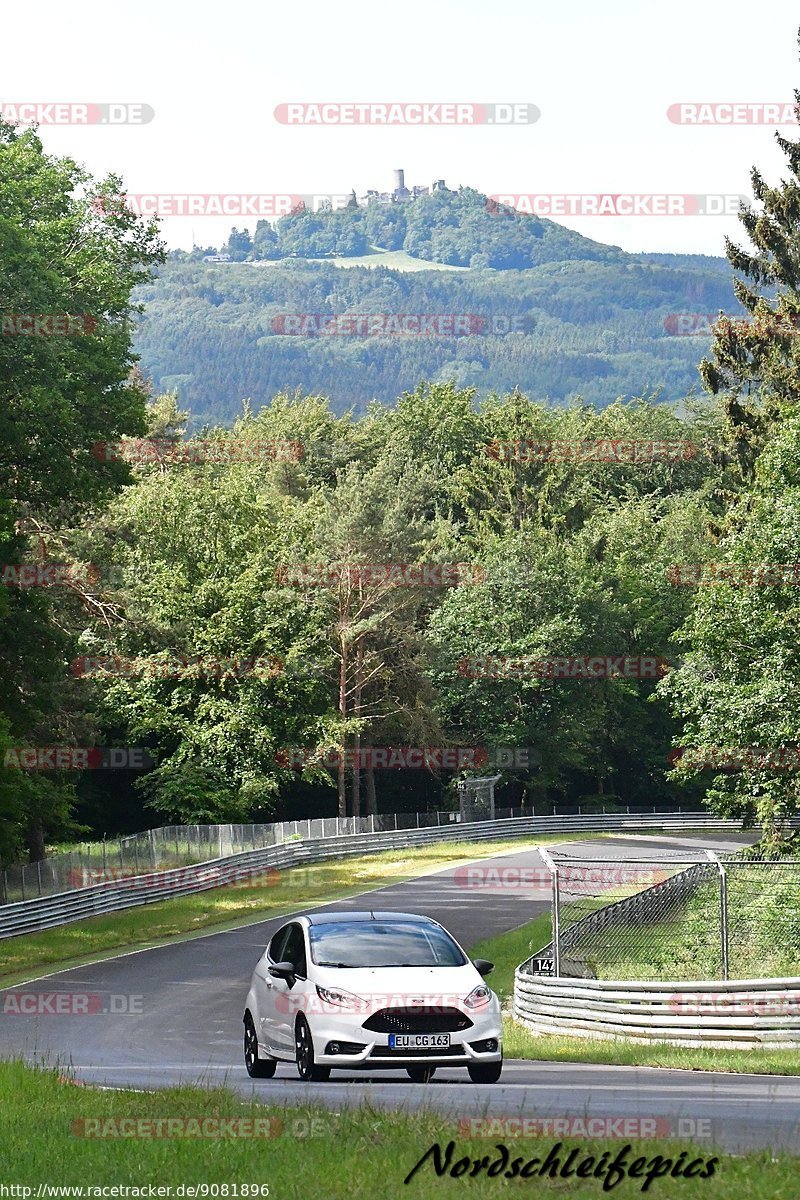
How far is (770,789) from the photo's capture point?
1479 inches

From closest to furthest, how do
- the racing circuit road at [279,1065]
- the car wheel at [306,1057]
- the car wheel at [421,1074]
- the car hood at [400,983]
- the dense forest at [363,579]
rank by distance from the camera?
the racing circuit road at [279,1065] → the car hood at [400,983] → the car wheel at [306,1057] → the car wheel at [421,1074] → the dense forest at [363,579]

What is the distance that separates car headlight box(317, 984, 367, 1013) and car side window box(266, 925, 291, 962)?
62.4 inches

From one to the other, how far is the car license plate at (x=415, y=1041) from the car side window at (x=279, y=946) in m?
2.06

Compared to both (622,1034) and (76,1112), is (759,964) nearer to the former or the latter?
(622,1034)

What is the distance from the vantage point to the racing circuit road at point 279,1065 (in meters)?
12.2

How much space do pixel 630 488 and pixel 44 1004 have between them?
260 feet

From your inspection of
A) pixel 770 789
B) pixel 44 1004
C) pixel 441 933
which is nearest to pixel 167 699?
pixel 770 789

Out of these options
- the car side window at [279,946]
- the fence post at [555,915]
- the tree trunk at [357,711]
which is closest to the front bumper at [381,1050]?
the car side window at [279,946]

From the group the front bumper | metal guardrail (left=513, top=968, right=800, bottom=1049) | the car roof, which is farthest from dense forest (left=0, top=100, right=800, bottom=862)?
the front bumper

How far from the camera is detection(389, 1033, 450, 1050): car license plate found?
1490 cm

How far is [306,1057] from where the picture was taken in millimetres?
15281

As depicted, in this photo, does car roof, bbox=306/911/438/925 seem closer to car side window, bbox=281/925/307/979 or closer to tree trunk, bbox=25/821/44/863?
car side window, bbox=281/925/307/979

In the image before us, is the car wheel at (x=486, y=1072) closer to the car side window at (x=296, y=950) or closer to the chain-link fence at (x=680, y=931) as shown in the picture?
the car side window at (x=296, y=950)

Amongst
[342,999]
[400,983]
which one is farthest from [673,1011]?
[342,999]
